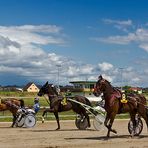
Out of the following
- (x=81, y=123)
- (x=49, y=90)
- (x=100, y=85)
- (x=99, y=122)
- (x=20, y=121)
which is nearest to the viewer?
(x=100, y=85)

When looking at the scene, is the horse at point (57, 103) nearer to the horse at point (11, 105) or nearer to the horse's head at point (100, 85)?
the horse at point (11, 105)

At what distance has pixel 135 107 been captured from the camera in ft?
61.7

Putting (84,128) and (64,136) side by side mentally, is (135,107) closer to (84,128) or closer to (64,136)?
(64,136)

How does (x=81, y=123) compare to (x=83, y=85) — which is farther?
(x=83, y=85)

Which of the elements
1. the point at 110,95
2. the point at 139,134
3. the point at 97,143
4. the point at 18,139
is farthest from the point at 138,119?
the point at 18,139

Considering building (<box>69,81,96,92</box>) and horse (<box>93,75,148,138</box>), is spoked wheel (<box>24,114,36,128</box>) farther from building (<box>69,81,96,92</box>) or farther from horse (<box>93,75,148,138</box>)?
building (<box>69,81,96,92</box>)

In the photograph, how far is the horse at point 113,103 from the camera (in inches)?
707

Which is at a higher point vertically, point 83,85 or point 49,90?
point 83,85

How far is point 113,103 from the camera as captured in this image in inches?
711

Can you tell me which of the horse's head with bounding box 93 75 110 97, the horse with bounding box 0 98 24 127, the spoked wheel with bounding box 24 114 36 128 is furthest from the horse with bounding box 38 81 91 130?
the horse's head with bounding box 93 75 110 97

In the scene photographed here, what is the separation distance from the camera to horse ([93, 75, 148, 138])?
1797 centimetres

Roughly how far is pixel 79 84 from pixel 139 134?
89.7 m

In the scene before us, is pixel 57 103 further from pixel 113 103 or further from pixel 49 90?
pixel 113 103

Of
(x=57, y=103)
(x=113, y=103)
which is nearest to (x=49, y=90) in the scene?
(x=57, y=103)
